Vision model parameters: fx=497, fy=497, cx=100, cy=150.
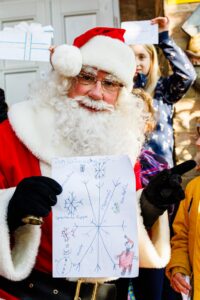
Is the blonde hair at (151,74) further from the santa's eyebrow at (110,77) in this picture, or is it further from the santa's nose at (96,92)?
the santa's nose at (96,92)

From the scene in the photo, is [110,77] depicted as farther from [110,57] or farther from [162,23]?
[162,23]

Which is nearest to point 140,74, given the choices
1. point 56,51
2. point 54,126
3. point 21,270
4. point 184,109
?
point 184,109

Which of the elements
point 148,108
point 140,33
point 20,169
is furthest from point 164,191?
point 140,33

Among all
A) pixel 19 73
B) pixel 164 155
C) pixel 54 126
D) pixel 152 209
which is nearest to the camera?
pixel 152 209

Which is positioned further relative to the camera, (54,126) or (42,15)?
(42,15)

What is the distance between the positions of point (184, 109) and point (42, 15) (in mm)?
1852

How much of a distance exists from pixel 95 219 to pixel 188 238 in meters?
1.07

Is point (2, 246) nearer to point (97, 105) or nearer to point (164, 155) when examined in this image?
point (97, 105)

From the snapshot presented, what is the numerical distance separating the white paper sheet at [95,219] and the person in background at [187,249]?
86cm

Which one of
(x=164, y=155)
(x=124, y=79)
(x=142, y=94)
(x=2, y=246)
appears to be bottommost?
(x=164, y=155)

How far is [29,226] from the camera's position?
1.78m

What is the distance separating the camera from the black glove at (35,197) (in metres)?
1.62

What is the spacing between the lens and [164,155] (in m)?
3.46

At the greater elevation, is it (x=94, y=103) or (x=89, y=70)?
(x=89, y=70)
